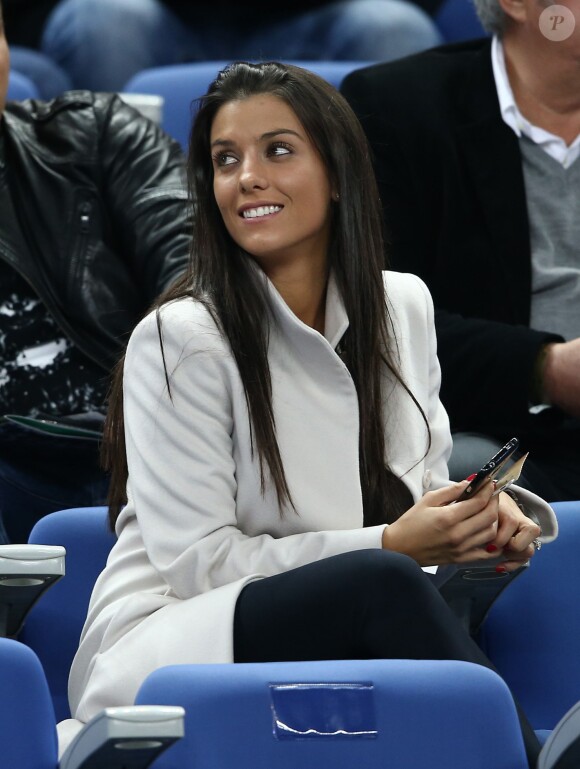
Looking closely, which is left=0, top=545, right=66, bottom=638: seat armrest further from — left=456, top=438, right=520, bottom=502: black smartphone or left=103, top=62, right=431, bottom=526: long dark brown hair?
left=456, top=438, right=520, bottom=502: black smartphone

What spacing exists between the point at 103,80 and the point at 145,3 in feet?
0.58

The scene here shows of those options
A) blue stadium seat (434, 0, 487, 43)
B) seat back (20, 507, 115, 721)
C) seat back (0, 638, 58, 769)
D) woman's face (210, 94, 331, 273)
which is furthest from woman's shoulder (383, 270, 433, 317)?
blue stadium seat (434, 0, 487, 43)

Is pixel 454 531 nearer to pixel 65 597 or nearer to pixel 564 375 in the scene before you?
pixel 65 597

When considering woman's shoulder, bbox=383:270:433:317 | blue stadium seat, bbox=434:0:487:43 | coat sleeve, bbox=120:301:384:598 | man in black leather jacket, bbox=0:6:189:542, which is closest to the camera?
coat sleeve, bbox=120:301:384:598

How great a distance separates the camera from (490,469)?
136 centimetres

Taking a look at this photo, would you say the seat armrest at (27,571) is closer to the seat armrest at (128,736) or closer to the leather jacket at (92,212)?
the seat armrest at (128,736)

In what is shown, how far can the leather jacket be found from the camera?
199 cm

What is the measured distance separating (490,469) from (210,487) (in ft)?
0.92

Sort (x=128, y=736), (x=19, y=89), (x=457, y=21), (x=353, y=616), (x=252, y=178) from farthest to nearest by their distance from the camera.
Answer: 1. (x=457, y=21)
2. (x=19, y=89)
3. (x=252, y=178)
4. (x=353, y=616)
5. (x=128, y=736)

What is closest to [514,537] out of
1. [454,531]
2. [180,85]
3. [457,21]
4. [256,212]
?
[454,531]

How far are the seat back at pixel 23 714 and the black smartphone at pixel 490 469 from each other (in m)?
0.45

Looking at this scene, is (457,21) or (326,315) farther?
(457,21)

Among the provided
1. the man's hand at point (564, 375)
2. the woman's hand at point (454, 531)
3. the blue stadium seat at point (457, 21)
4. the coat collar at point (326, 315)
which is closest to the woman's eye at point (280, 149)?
the coat collar at point (326, 315)

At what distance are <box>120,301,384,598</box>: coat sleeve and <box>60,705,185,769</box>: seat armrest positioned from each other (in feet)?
→ 1.07
